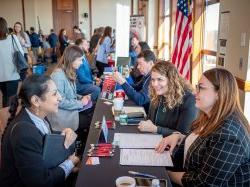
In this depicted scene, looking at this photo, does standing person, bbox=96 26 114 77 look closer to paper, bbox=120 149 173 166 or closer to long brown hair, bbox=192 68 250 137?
paper, bbox=120 149 173 166

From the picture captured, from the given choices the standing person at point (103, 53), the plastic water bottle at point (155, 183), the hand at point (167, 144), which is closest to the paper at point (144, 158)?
the hand at point (167, 144)

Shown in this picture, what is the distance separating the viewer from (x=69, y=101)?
3.01 metres

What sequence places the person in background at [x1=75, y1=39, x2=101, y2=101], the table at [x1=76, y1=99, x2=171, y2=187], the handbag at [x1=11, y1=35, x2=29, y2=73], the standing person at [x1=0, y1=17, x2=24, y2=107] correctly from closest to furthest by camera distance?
the table at [x1=76, y1=99, x2=171, y2=187] < the standing person at [x1=0, y1=17, x2=24, y2=107] < the handbag at [x1=11, y1=35, x2=29, y2=73] < the person in background at [x1=75, y1=39, x2=101, y2=101]

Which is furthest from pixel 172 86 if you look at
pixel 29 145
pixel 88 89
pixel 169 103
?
pixel 88 89

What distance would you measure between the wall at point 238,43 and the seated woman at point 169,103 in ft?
3.13

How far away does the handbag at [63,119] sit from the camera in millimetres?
2932

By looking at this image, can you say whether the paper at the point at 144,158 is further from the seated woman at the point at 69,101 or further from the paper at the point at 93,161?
the seated woman at the point at 69,101

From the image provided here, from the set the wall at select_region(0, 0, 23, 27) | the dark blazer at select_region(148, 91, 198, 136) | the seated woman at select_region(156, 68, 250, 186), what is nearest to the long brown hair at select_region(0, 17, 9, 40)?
the dark blazer at select_region(148, 91, 198, 136)

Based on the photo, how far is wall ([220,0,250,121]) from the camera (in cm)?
288

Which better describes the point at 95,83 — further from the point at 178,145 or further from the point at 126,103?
the point at 178,145

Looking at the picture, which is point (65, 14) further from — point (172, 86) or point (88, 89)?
point (172, 86)

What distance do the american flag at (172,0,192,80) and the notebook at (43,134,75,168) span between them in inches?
118

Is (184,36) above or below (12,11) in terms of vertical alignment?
below

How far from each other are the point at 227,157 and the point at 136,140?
0.71 m
